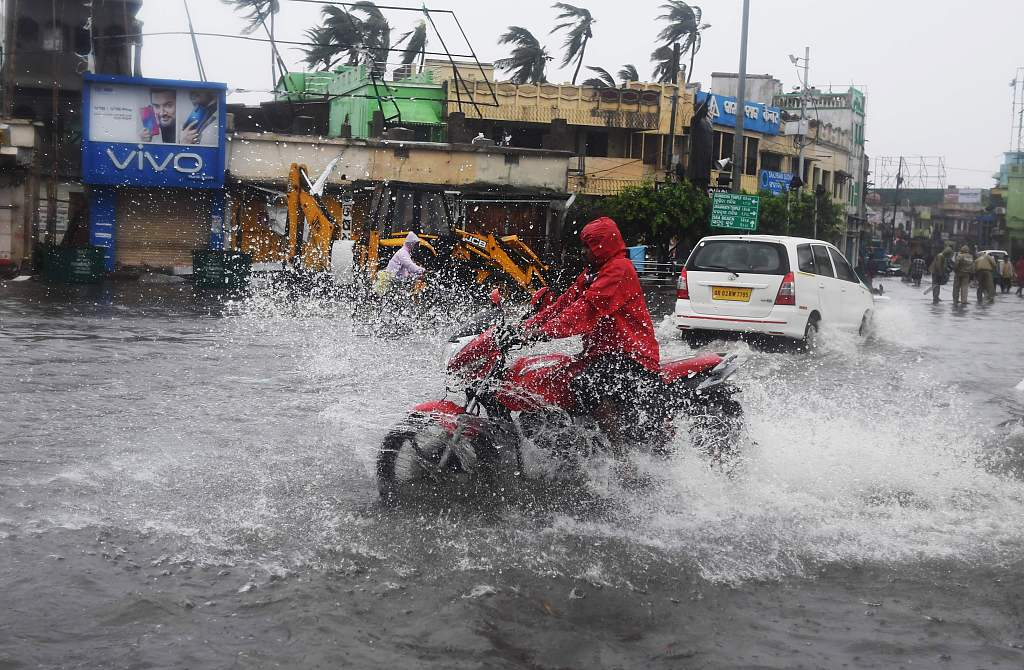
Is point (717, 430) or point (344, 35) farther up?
point (344, 35)

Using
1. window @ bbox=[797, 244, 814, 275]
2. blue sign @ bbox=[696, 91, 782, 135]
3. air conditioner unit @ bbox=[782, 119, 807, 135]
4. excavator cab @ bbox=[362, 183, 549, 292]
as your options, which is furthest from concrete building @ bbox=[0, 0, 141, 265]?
air conditioner unit @ bbox=[782, 119, 807, 135]

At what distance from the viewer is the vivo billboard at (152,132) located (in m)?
29.9

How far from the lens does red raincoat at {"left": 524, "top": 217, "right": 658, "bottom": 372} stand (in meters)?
5.90

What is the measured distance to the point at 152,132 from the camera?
30.5 meters

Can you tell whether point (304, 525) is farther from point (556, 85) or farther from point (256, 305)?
point (556, 85)

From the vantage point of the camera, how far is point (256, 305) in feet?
72.1

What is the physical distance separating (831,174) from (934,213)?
104 ft

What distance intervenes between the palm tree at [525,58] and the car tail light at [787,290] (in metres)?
38.5

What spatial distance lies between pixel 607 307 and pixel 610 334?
0.15m

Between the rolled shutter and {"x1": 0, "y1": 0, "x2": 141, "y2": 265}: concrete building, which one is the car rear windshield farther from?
the rolled shutter

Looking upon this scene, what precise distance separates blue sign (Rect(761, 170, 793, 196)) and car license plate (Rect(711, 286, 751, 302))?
135ft

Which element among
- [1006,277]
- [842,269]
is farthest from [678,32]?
[842,269]

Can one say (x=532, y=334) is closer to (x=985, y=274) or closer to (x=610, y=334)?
(x=610, y=334)

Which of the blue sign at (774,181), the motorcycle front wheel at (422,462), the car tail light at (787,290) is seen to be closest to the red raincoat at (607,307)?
the motorcycle front wheel at (422,462)
